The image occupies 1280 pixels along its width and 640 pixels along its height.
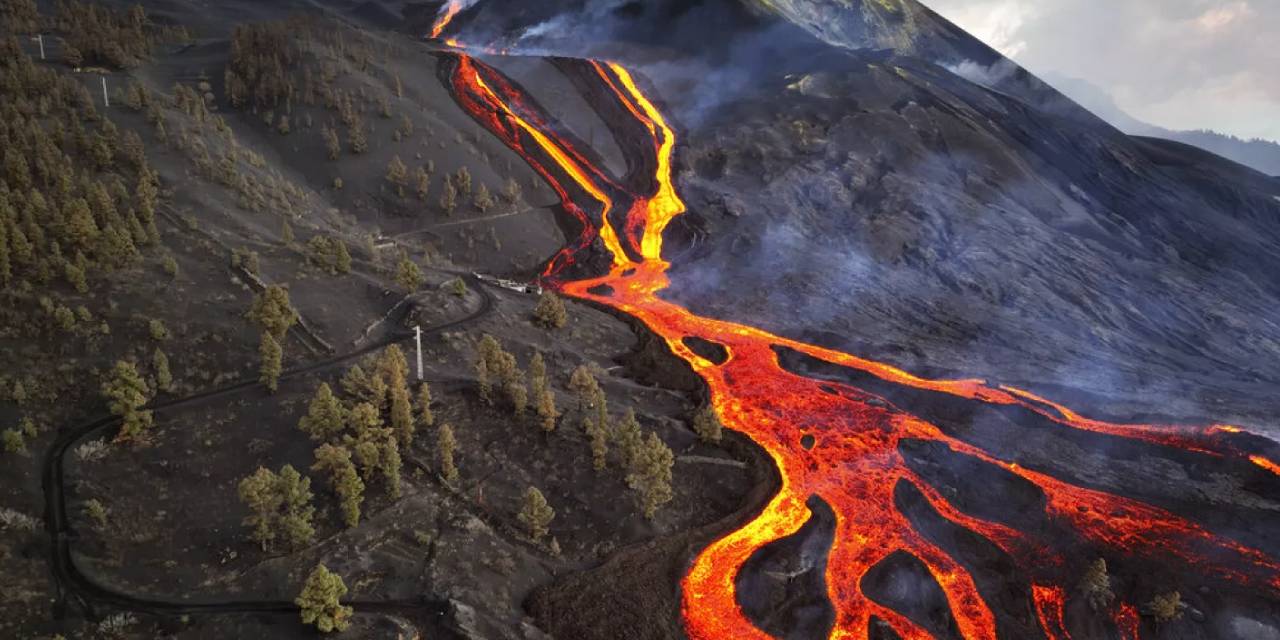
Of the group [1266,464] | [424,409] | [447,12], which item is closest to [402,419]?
[424,409]

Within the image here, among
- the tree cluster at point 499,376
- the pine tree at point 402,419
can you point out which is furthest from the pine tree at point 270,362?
the tree cluster at point 499,376

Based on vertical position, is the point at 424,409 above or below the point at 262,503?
above

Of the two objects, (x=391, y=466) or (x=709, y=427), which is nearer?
(x=391, y=466)

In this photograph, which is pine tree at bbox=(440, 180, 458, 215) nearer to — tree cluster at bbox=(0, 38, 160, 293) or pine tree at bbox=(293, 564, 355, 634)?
tree cluster at bbox=(0, 38, 160, 293)

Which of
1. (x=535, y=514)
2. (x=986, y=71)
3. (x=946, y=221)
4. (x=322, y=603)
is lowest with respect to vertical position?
(x=322, y=603)

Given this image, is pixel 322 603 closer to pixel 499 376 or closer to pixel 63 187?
pixel 499 376
